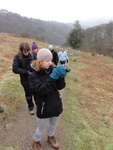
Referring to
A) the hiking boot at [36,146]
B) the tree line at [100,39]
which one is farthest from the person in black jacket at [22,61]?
the tree line at [100,39]

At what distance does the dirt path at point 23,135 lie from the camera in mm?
2939

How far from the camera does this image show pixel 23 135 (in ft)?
10.7

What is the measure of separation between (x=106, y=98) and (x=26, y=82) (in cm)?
521

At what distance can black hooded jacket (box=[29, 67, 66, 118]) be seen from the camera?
2.11 m

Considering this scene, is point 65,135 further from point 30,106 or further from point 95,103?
point 95,103

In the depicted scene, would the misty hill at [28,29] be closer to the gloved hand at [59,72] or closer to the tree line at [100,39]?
the tree line at [100,39]

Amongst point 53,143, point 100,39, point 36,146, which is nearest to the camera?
point 36,146

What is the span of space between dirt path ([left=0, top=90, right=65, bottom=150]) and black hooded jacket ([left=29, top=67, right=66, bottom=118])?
4.03 ft

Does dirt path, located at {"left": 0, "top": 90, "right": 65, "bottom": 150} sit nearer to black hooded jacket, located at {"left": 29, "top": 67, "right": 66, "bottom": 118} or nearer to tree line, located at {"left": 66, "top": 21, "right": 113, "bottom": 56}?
black hooded jacket, located at {"left": 29, "top": 67, "right": 66, "bottom": 118}

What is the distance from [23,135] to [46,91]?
1897 mm

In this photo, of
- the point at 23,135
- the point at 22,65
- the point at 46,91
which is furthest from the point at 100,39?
the point at 46,91

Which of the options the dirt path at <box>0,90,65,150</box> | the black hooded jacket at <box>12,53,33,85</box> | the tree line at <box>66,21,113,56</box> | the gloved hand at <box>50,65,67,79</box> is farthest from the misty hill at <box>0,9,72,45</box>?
the gloved hand at <box>50,65,67,79</box>

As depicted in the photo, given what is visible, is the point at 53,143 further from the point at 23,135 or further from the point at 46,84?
the point at 46,84

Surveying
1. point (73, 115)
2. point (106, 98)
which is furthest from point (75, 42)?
point (73, 115)
